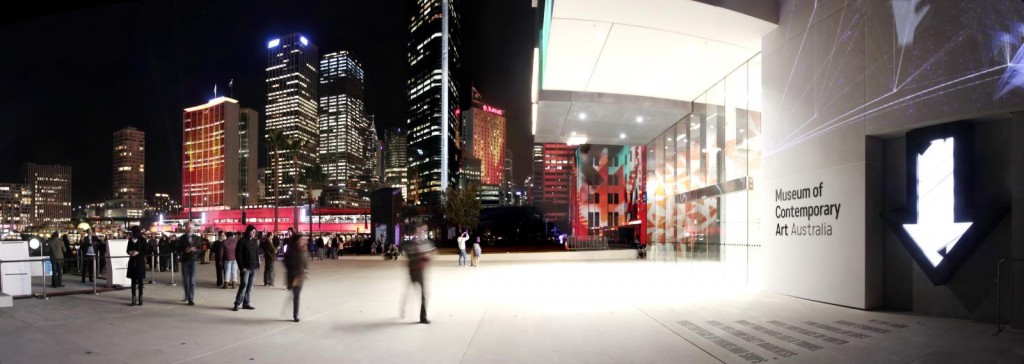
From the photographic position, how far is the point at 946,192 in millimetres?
8180

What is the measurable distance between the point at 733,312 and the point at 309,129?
191352 millimetres

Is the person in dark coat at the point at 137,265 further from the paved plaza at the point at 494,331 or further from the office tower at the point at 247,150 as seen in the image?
the office tower at the point at 247,150

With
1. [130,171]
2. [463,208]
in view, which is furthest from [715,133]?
[130,171]

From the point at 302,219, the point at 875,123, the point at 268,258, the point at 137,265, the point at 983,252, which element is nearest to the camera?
the point at 983,252

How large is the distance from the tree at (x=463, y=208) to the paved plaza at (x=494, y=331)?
33062 mm

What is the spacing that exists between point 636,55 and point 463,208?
104ft

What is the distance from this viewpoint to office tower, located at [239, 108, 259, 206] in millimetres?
146375

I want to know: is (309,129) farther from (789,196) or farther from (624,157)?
(789,196)

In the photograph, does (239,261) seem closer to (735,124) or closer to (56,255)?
(56,255)

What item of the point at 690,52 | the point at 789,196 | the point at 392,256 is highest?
the point at 690,52

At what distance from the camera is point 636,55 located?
47.2 ft

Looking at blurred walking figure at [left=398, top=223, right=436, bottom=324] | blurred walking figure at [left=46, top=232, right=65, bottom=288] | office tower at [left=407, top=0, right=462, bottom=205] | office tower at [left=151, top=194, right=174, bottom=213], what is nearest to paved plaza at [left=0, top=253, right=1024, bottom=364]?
blurred walking figure at [left=398, top=223, right=436, bottom=324]

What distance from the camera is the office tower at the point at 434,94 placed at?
140500 mm

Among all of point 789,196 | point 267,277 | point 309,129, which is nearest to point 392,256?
point 267,277
